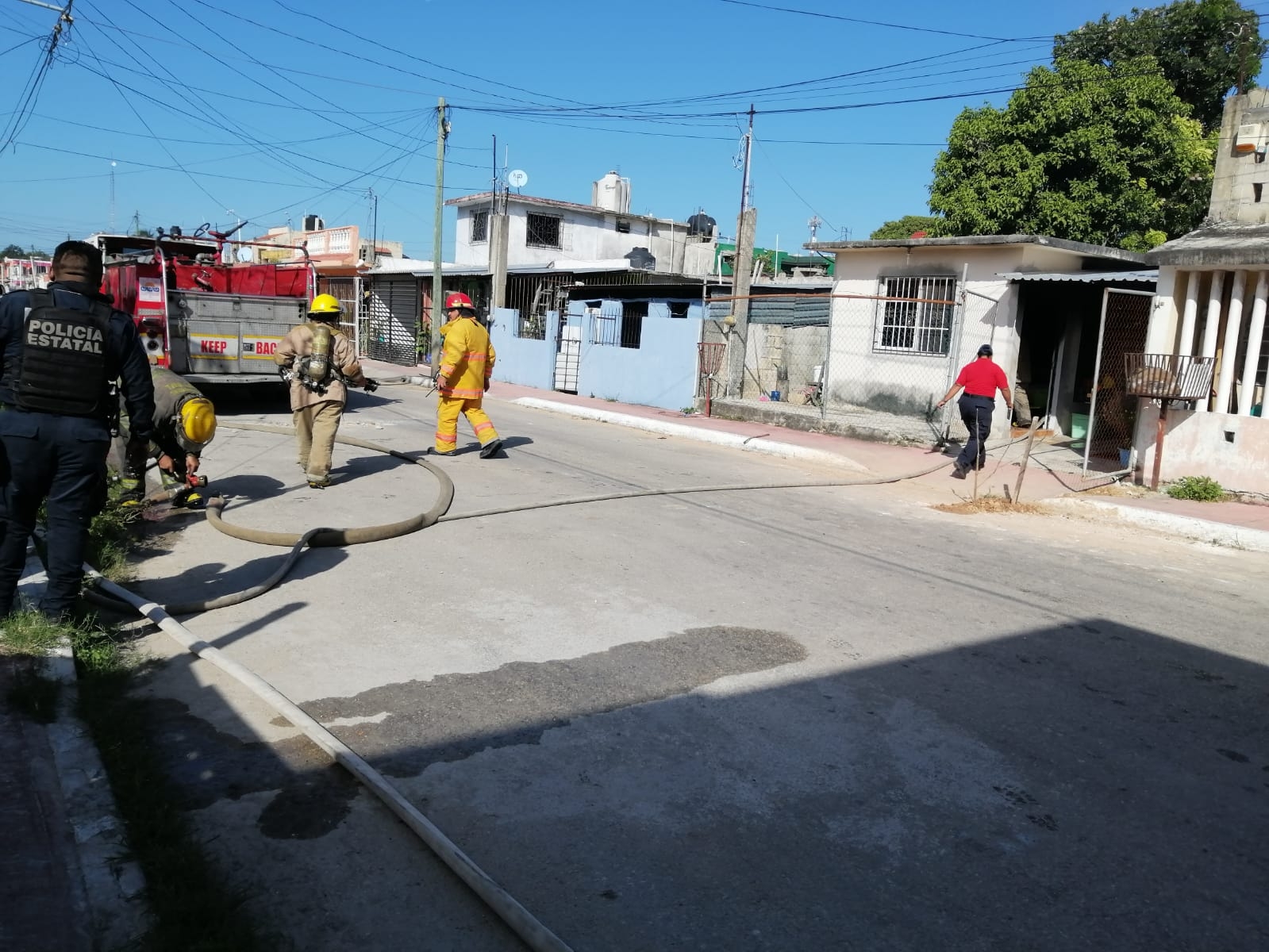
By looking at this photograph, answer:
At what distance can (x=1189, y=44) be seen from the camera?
2175 cm

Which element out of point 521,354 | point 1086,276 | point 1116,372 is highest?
point 1086,276

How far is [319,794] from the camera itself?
352cm

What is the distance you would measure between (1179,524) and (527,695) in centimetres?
714

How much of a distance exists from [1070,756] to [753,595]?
240 centimetres

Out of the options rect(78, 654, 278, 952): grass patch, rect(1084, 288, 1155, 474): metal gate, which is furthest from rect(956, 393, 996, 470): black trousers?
rect(78, 654, 278, 952): grass patch

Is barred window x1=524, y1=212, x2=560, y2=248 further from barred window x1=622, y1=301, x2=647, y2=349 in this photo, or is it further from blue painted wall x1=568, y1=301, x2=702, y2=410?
barred window x1=622, y1=301, x2=647, y2=349

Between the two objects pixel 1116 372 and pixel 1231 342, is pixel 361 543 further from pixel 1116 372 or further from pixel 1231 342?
pixel 1116 372

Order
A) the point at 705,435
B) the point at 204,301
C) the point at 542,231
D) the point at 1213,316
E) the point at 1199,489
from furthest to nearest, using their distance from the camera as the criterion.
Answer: the point at 542,231 → the point at 705,435 → the point at 204,301 → the point at 1213,316 → the point at 1199,489

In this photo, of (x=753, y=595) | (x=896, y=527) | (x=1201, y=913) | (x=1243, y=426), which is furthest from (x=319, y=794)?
(x=1243, y=426)

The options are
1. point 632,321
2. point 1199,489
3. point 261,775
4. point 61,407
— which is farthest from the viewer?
point 632,321

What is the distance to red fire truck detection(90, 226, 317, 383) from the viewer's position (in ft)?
40.7

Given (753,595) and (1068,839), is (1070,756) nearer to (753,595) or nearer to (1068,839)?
(1068,839)

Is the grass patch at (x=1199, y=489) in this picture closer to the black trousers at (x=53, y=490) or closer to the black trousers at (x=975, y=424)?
the black trousers at (x=975, y=424)

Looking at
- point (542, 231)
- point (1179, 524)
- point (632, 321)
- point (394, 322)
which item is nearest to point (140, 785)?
point (1179, 524)
